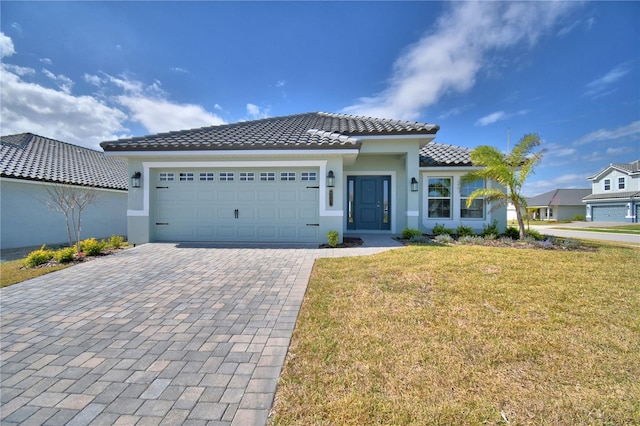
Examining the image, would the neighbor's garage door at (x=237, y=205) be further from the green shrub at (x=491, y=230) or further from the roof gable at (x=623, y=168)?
the roof gable at (x=623, y=168)

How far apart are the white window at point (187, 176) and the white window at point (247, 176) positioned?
1.92 meters

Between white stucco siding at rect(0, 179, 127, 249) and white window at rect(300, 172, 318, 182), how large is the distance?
1068cm

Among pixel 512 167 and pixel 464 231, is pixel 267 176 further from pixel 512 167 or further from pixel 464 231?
pixel 512 167

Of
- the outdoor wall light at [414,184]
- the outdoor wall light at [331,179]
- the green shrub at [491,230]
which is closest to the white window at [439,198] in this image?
the green shrub at [491,230]

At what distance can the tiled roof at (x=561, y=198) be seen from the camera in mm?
36219

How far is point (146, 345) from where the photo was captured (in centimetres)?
288

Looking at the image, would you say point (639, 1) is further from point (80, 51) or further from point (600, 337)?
point (80, 51)

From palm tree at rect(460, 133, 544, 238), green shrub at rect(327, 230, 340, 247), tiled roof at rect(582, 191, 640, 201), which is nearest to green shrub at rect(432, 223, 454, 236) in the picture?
palm tree at rect(460, 133, 544, 238)

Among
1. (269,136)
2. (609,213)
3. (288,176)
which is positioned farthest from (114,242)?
(609,213)

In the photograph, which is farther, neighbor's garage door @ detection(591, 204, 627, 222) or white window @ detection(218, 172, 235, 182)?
neighbor's garage door @ detection(591, 204, 627, 222)

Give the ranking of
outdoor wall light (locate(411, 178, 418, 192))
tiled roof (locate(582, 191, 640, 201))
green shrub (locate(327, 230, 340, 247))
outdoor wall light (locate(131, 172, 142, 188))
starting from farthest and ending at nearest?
tiled roof (locate(582, 191, 640, 201)), outdoor wall light (locate(411, 178, 418, 192)), outdoor wall light (locate(131, 172, 142, 188)), green shrub (locate(327, 230, 340, 247))

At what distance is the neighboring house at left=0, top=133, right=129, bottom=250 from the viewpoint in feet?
31.1

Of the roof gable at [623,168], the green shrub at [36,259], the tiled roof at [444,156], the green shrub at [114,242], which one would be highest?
the roof gable at [623,168]

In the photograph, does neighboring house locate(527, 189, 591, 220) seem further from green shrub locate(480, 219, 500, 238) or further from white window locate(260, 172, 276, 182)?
white window locate(260, 172, 276, 182)
